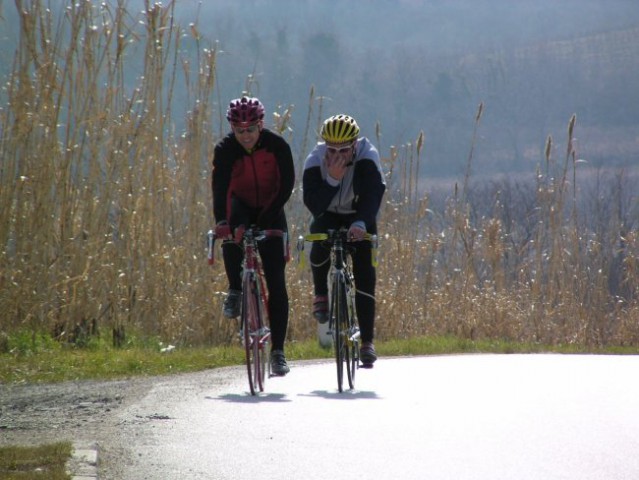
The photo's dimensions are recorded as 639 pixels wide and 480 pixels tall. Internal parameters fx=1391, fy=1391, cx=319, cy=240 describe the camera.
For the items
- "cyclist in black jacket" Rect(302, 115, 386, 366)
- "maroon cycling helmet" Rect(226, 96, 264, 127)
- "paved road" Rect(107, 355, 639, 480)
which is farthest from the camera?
"cyclist in black jacket" Rect(302, 115, 386, 366)

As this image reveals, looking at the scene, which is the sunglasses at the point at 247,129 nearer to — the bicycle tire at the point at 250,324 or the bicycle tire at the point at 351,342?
the bicycle tire at the point at 250,324

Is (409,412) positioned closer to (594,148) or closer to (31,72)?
(31,72)

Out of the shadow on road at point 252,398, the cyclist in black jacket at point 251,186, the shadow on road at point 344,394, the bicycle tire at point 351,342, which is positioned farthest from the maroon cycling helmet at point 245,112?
the shadow on road at point 344,394

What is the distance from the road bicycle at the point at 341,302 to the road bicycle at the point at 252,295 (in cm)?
39

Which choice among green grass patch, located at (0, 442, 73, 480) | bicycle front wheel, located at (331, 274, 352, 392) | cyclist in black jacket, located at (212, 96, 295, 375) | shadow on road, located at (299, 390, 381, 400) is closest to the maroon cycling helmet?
cyclist in black jacket, located at (212, 96, 295, 375)

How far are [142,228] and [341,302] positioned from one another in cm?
459

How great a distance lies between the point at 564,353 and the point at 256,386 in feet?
17.7

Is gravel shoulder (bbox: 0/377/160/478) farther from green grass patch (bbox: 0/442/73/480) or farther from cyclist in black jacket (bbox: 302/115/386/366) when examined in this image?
cyclist in black jacket (bbox: 302/115/386/366)

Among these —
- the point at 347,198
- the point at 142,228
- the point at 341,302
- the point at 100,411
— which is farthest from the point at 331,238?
the point at 142,228

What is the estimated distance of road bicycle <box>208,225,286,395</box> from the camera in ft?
33.2

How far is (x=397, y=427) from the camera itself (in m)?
8.96

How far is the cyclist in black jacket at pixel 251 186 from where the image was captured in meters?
10.2

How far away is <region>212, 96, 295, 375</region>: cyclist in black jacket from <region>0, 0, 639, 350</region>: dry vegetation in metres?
3.55

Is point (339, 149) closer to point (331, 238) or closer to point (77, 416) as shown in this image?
point (331, 238)
